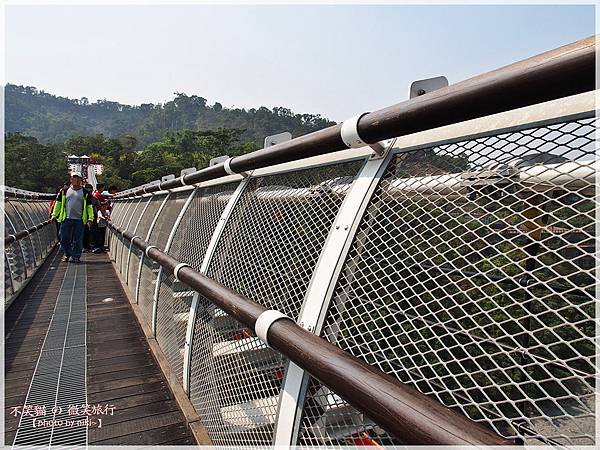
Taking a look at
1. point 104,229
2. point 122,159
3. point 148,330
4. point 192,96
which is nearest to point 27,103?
point 192,96

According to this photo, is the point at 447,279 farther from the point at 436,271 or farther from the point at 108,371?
the point at 108,371

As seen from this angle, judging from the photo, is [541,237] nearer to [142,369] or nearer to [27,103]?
[142,369]

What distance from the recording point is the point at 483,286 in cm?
91

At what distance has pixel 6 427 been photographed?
96.7 inches

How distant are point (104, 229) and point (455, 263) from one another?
12.3 meters

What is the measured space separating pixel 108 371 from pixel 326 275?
2736mm

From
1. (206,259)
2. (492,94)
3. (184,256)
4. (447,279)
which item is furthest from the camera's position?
(184,256)

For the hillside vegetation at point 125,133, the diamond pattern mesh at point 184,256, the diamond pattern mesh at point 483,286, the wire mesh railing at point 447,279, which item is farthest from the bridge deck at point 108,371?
the hillside vegetation at point 125,133

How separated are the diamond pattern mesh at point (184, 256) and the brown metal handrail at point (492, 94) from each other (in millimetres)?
1475

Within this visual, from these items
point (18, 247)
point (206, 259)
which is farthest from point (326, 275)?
point (18, 247)

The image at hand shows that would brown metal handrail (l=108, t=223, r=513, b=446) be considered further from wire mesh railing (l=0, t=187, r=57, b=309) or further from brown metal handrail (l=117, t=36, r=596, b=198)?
wire mesh railing (l=0, t=187, r=57, b=309)

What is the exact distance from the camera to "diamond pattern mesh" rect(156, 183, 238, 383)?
2668 millimetres

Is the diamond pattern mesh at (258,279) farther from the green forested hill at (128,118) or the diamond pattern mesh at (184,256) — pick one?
the green forested hill at (128,118)

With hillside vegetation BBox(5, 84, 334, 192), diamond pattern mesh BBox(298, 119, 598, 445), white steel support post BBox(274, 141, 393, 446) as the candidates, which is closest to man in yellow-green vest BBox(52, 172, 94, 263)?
hillside vegetation BBox(5, 84, 334, 192)
